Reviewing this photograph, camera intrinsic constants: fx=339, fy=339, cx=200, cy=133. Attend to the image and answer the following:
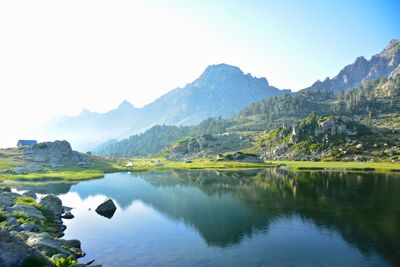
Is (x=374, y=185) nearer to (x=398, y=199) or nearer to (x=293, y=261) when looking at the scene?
(x=398, y=199)

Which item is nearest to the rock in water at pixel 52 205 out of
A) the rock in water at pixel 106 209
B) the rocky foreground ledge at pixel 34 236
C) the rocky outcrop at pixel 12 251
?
the rocky foreground ledge at pixel 34 236

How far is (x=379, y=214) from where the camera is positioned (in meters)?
76.6

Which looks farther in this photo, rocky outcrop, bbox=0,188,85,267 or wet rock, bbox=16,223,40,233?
wet rock, bbox=16,223,40,233

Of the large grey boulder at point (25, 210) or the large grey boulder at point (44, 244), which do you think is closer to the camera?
the large grey boulder at point (44, 244)

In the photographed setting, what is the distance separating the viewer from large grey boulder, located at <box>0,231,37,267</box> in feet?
103

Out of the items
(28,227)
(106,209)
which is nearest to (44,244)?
(28,227)

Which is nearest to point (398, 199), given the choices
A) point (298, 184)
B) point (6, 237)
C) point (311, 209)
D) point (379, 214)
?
point (379, 214)

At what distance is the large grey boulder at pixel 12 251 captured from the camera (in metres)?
31.5

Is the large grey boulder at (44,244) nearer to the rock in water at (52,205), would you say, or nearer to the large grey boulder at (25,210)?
the large grey boulder at (25,210)

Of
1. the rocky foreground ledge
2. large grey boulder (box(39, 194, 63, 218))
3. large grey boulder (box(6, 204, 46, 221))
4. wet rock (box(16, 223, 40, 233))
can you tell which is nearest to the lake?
the rocky foreground ledge

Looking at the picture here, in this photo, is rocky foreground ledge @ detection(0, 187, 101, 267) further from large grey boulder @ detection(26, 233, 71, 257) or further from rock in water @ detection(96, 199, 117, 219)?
rock in water @ detection(96, 199, 117, 219)

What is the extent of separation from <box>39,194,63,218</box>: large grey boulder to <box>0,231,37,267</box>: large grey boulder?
1919 inches

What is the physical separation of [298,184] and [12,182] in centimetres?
11566

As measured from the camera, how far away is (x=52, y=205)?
82438mm
